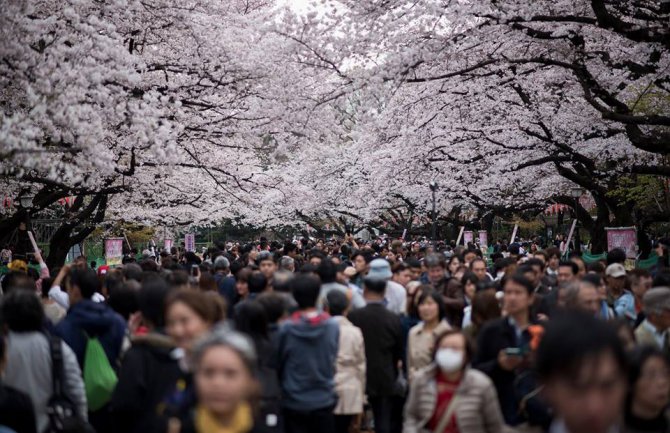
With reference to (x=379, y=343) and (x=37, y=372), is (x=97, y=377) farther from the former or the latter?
(x=379, y=343)

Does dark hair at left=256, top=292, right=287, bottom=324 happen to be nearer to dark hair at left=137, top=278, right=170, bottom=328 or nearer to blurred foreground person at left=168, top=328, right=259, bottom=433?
dark hair at left=137, top=278, right=170, bottom=328

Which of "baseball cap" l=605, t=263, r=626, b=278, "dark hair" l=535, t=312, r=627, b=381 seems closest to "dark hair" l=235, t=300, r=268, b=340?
"dark hair" l=535, t=312, r=627, b=381

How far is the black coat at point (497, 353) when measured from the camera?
20.5ft

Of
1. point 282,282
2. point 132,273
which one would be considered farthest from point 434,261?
point 132,273

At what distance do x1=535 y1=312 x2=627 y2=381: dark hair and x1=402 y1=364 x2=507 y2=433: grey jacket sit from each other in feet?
6.26

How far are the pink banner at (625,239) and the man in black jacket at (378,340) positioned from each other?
1370 cm

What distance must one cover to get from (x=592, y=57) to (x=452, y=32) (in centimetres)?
333

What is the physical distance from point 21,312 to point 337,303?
Answer: 2911 mm

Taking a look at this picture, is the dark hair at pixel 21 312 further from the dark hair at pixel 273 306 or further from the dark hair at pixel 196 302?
the dark hair at pixel 196 302

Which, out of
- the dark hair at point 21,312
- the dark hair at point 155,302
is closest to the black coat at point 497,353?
the dark hair at point 155,302

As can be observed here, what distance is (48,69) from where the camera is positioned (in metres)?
12.9

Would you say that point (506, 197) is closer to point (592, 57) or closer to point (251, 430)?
point (592, 57)

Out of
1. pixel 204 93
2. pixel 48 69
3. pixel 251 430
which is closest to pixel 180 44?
pixel 204 93

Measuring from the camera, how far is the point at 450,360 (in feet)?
16.2
